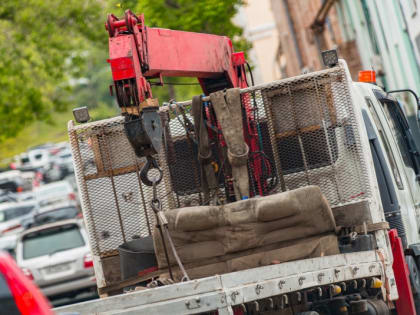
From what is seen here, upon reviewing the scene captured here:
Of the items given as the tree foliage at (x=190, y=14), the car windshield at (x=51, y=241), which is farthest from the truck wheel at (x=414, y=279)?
the tree foliage at (x=190, y=14)

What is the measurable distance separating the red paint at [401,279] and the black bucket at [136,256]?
2.14 metres

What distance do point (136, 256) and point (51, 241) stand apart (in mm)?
10872

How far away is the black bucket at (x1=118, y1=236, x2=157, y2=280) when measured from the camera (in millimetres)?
8961

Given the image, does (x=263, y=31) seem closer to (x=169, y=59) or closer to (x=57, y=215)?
(x=57, y=215)

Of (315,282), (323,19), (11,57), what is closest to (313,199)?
(315,282)

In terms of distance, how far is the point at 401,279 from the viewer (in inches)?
358

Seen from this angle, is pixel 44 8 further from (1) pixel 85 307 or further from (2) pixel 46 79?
(1) pixel 85 307

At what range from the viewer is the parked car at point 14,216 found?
3058 centimetres

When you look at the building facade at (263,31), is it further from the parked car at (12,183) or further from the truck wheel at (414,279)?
the truck wheel at (414,279)

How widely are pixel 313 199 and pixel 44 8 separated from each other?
25.0m

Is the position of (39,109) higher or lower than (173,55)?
higher

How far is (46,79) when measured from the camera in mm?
32781

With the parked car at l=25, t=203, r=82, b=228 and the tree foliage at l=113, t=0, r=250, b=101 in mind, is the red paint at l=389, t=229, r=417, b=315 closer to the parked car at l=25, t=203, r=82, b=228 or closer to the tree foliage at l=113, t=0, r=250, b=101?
the tree foliage at l=113, t=0, r=250, b=101

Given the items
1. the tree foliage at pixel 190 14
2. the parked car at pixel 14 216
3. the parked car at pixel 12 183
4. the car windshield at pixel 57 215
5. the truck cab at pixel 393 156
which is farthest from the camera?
the parked car at pixel 12 183
